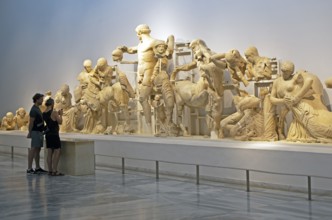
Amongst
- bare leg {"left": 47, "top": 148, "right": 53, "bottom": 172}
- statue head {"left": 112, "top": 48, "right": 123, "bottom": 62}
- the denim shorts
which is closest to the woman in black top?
bare leg {"left": 47, "top": 148, "right": 53, "bottom": 172}

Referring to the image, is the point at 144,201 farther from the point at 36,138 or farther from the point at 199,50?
the point at 199,50

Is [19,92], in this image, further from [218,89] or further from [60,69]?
[218,89]

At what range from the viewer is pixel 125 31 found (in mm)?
16828

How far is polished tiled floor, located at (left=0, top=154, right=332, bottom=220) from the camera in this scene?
7254 millimetres

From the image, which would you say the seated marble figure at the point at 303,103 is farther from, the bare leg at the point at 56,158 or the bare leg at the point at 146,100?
the bare leg at the point at 56,158

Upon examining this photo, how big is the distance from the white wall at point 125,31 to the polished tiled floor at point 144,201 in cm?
393

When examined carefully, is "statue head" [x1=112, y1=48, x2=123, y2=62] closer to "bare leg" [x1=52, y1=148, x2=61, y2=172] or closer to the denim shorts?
the denim shorts

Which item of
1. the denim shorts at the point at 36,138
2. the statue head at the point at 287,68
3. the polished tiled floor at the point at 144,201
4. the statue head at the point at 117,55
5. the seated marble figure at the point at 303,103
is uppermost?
the statue head at the point at 117,55

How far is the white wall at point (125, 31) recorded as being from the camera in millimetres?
11562

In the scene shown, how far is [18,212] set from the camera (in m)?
7.62

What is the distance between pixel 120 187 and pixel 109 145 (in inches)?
152

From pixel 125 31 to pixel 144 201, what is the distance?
30.9 ft

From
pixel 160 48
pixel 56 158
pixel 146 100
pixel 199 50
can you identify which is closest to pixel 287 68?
pixel 199 50

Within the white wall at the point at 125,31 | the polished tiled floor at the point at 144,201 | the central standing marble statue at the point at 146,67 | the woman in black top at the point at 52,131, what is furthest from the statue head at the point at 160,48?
the polished tiled floor at the point at 144,201
